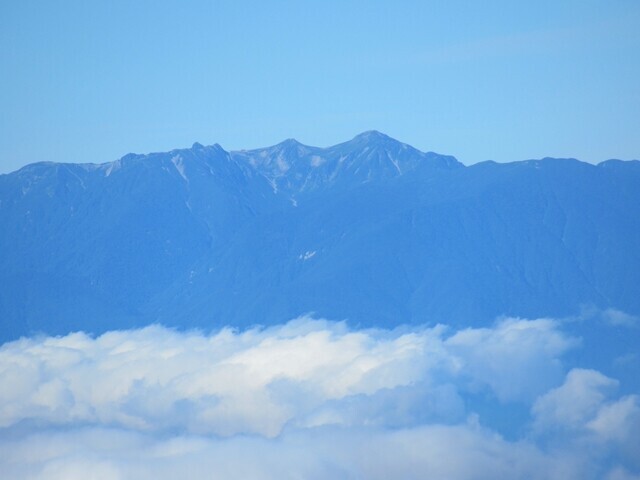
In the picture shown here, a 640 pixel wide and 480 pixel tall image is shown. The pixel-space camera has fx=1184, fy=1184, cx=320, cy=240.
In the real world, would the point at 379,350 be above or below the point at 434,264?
below

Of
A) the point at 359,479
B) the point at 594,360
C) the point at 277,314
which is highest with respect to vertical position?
the point at 277,314

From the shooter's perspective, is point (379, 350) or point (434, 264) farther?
point (434, 264)

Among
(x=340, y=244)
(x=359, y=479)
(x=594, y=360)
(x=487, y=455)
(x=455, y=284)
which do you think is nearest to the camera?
(x=359, y=479)

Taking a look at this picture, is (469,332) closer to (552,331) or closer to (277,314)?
(552,331)

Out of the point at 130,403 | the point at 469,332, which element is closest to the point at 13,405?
the point at 130,403

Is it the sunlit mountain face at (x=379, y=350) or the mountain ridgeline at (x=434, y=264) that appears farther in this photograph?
the mountain ridgeline at (x=434, y=264)

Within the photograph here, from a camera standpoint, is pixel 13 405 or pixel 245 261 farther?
pixel 245 261

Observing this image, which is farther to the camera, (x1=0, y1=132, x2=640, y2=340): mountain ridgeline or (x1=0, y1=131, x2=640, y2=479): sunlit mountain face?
(x1=0, y1=132, x2=640, y2=340): mountain ridgeline

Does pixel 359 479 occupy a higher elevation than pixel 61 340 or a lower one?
lower
